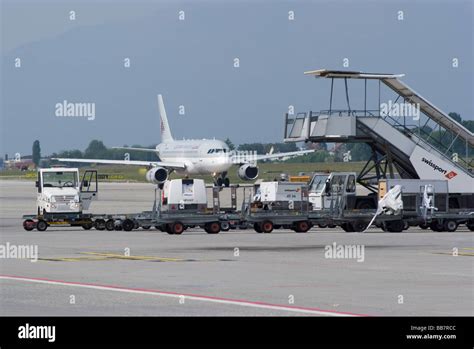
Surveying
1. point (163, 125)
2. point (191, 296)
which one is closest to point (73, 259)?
point (191, 296)

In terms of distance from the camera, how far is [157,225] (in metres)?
46.1

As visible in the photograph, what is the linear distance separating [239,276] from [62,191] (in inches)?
991

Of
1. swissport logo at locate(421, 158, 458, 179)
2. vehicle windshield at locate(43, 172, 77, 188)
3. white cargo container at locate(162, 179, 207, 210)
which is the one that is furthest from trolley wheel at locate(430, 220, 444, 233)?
vehicle windshield at locate(43, 172, 77, 188)

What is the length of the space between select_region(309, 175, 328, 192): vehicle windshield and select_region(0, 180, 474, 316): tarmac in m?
6.86

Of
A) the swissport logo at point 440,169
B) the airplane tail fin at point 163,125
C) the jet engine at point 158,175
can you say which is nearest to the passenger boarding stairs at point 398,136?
the swissport logo at point 440,169

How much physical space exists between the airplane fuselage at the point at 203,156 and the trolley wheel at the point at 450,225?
53022 mm

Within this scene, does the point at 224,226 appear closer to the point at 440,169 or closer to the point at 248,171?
the point at 440,169

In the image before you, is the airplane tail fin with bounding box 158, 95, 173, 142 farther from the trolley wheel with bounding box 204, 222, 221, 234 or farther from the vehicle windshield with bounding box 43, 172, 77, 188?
the trolley wheel with bounding box 204, 222, 221, 234

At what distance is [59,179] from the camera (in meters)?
51.4

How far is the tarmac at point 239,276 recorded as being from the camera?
20016 mm

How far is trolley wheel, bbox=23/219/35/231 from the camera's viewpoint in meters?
48.8

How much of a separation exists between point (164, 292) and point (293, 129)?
1244 inches

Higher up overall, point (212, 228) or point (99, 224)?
point (99, 224)
